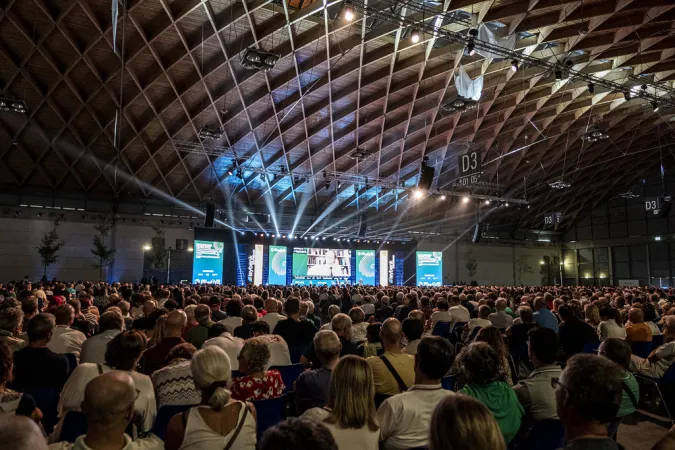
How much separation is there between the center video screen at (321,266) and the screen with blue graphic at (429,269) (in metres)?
6.54

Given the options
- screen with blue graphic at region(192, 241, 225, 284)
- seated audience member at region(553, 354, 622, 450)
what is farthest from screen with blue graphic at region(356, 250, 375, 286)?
seated audience member at region(553, 354, 622, 450)

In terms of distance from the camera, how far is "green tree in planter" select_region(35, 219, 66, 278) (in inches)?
937

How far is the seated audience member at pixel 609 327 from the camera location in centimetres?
668

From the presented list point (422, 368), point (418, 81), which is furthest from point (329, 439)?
point (418, 81)

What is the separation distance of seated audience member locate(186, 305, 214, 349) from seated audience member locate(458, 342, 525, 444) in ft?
13.5

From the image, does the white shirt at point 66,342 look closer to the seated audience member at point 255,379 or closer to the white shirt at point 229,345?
the white shirt at point 229,345

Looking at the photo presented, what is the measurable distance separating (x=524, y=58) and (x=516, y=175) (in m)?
18.6

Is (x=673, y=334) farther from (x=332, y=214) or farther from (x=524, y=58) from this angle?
(x=332, y=214)

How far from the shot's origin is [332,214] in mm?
32719

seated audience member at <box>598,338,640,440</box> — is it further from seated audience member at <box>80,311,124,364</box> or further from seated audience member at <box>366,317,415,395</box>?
seated audience member at <box>80,311,124,364</box>

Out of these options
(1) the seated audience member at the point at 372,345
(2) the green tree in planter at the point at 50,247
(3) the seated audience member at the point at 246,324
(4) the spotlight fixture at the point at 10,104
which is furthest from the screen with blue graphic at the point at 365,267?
(1) the seated audience member at the point at 372,345

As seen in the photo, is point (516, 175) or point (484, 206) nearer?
point (516, 175)

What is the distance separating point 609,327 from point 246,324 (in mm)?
5643

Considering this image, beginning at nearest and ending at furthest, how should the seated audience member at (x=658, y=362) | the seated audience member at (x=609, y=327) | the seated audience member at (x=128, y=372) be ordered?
1. the seated audience member at (x=128, y=372)
2. the seated audience member at (x=658, y=362)
3. the seated audience member at (x=609, y=327)
